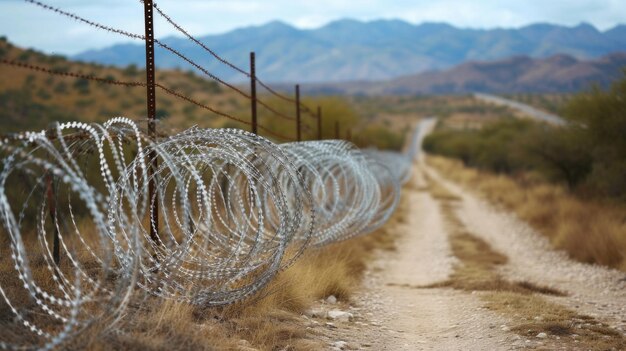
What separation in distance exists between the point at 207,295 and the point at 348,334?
1.56m

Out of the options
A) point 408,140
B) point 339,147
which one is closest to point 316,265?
point 339,147

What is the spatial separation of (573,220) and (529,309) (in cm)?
819

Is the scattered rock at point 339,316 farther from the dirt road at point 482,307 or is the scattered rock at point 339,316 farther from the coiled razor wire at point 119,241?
the coiled razor wire at point 119,241

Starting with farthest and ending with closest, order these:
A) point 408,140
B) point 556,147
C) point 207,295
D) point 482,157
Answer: point 408,140 < point 482,157 < point 556,147 < point 207,295

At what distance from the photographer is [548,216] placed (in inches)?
679

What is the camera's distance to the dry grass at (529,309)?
20.5 ft

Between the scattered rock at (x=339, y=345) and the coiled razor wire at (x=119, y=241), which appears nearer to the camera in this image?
the coiled razor wire at (x=119, y=241)

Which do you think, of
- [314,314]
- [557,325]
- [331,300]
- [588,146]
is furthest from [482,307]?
[588,146]

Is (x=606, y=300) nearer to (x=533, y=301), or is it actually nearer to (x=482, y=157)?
(x=533, y=301)

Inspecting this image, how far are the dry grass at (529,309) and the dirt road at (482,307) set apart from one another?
0.04 feet

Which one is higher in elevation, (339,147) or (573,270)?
(339,147)

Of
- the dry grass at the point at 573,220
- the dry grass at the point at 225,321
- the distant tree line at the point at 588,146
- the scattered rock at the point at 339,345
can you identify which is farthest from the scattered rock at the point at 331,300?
the distant tree line at the point at 588,146

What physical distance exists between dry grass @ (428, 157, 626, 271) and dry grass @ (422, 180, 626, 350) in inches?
62.0

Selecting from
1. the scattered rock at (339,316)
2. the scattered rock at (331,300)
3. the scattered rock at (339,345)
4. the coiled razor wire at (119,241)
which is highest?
the coiled razor wire at (119,241)
